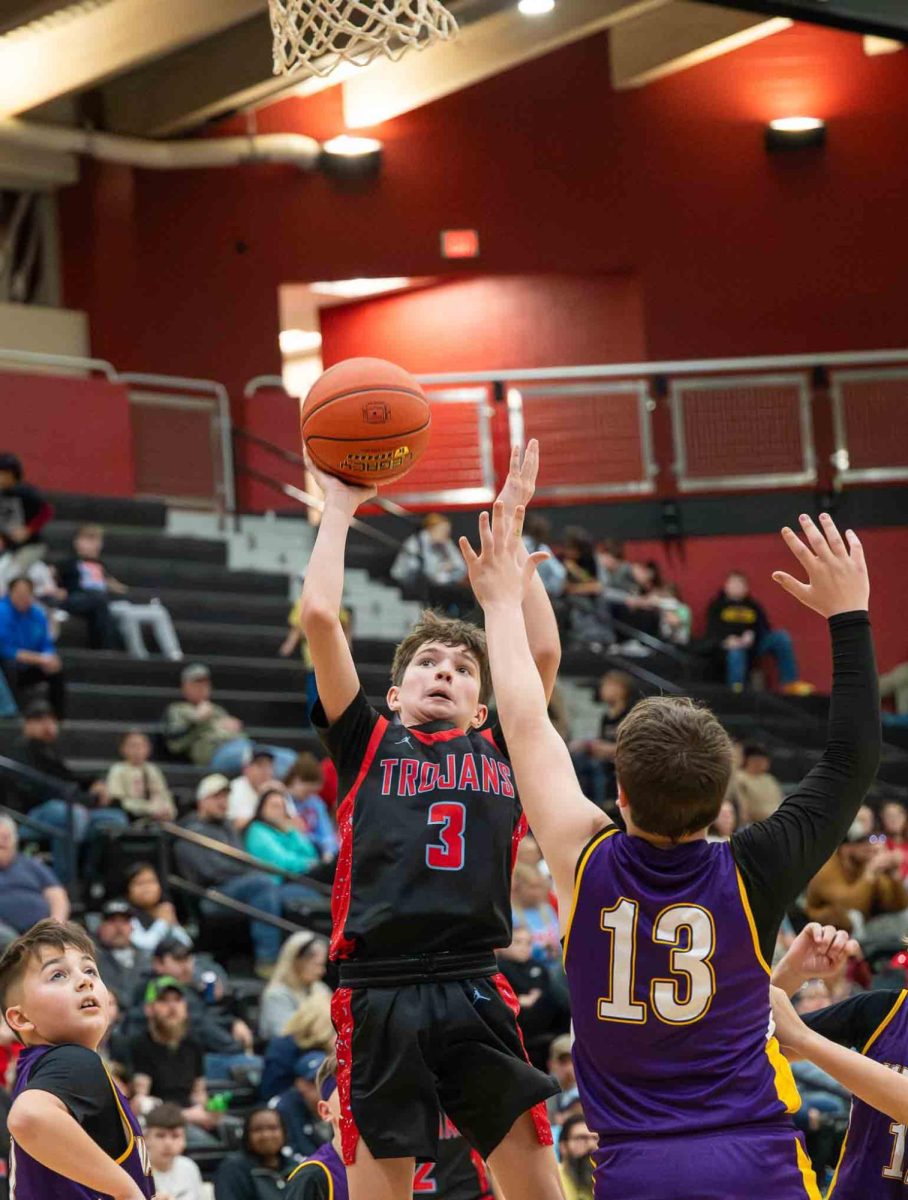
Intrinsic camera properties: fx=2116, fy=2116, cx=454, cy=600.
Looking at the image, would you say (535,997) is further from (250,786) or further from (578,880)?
(578,880)

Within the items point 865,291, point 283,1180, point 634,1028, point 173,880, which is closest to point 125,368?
point 865,291

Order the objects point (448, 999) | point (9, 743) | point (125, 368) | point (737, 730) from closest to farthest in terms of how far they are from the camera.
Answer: point (448, 999) → point (9, 743) → point (737, 730) → point (125, 368)

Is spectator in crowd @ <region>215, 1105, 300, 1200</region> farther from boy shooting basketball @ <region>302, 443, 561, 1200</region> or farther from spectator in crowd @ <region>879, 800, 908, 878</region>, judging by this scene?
spectator in crowd @ <region>879, 800, 908, 878</region>

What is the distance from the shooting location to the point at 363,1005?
16.6 feet

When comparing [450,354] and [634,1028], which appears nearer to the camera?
[634,1028]

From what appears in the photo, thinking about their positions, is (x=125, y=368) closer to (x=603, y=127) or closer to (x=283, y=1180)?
(x=603, y=127)

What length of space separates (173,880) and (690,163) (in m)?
12.1

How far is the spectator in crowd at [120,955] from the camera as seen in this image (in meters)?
10.7

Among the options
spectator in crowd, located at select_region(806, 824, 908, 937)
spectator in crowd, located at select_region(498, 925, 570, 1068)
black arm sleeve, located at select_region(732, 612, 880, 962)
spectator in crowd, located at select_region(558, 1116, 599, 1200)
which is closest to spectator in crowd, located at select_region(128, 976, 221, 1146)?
spectator in crowd, located at select_region(498, 925, 570, 1068)

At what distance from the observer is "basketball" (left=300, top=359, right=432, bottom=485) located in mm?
5402

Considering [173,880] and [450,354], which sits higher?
[450,354]

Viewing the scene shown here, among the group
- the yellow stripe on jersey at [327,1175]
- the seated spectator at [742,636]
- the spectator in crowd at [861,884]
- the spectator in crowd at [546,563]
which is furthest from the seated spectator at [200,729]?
the yellow stripe on jersey at [327,1175]

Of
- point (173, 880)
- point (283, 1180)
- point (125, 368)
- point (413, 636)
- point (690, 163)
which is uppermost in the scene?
point (690, 163)

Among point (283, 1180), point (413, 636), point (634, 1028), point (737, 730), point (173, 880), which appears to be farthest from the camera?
point (737, 730)
